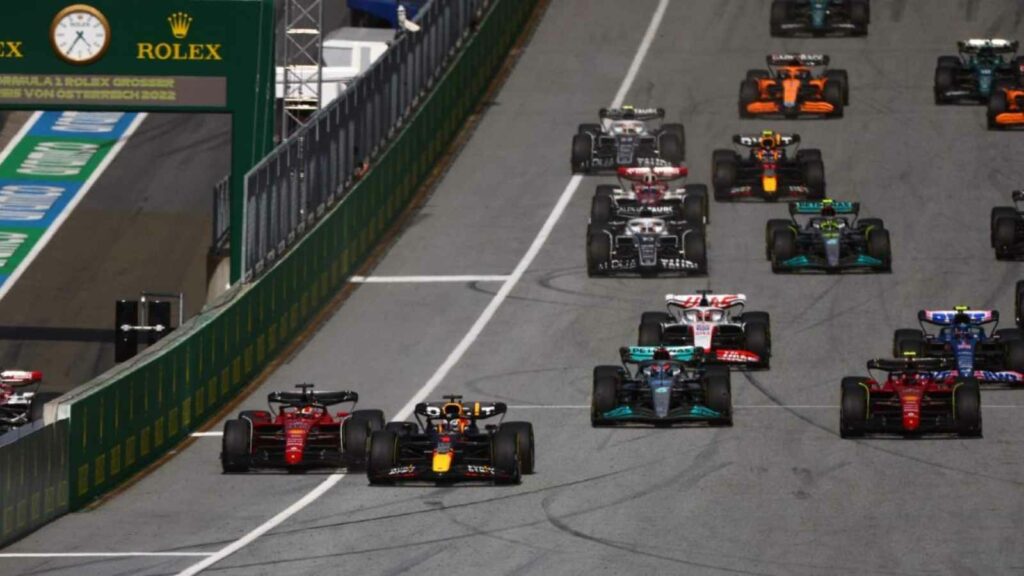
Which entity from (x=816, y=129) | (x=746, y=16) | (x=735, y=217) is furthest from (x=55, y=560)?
(x=746, y=16)

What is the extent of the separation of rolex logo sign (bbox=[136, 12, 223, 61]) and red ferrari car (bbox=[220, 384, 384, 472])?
1159 centimetres

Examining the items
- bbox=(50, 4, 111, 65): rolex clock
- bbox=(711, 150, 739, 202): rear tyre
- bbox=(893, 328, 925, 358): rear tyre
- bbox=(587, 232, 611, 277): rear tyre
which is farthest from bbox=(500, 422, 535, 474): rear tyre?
bbox=(711, 150, 739, 202): rear tyre

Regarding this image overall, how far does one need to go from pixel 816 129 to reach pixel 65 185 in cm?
1917

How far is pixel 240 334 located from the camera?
115 feet

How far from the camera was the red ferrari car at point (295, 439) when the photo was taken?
94.3ft

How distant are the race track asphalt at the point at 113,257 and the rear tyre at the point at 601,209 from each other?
11.6 meters

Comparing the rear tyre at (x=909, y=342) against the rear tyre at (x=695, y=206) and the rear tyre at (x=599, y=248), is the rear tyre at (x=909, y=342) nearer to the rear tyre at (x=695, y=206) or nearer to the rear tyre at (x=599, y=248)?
the rear tyre at (x=599, y=248)

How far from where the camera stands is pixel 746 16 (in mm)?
61500

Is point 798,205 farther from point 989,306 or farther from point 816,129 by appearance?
point 816,129

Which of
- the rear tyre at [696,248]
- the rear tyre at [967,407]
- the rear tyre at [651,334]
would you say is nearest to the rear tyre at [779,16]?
the rear tyre at [696,248]

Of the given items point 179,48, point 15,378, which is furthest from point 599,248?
point 15,378

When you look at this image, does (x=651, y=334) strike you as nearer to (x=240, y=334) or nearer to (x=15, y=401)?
(x=240, y=334)

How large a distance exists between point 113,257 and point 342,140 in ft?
37.5

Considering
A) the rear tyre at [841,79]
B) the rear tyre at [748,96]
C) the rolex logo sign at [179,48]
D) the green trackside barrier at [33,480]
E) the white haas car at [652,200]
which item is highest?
the rear tyre at [841,79]
